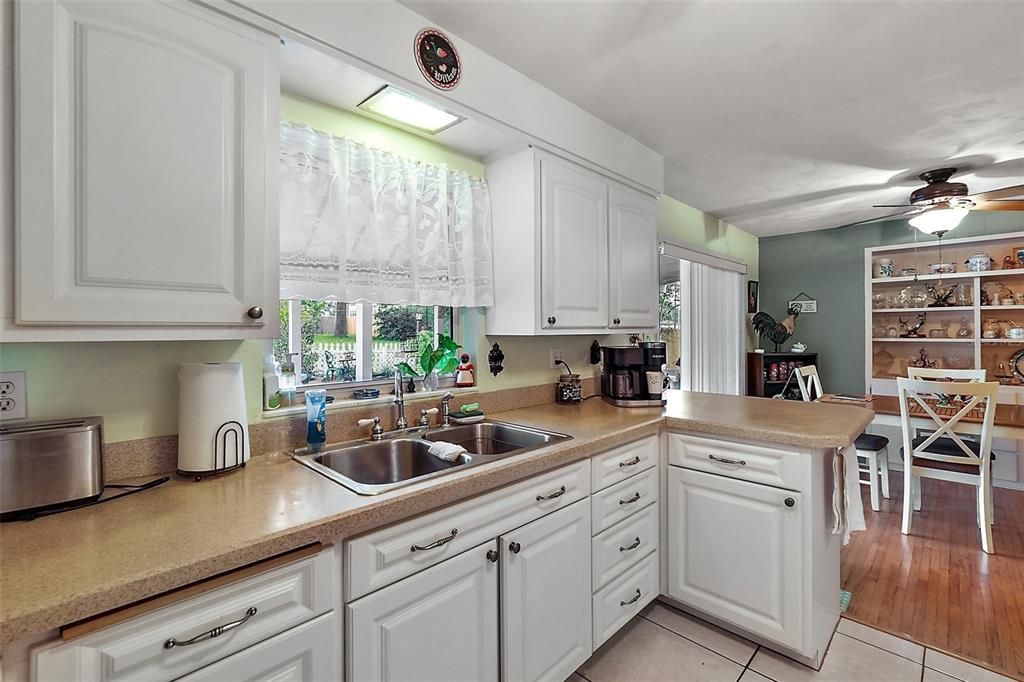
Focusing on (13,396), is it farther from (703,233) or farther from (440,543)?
(703,233)

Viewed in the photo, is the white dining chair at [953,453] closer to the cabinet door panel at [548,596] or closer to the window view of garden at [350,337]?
the cabinet door panel at [548,596]

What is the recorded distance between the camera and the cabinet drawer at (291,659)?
2.93ft

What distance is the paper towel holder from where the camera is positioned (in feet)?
4.18

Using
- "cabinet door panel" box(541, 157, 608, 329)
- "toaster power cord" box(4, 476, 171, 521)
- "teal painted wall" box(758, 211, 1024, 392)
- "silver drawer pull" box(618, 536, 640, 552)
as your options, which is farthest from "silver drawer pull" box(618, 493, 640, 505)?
"teal painted wall" box(758, 211, 1024, 392)

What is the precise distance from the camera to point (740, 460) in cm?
187

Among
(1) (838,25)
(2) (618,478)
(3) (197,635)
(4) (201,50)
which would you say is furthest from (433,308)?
(1) (838,25)

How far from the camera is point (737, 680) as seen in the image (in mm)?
1742

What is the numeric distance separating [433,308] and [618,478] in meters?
1.08

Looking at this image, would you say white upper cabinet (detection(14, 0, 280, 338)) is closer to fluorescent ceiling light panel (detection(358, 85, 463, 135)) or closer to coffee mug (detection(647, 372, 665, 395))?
fluorescent ceiling light panel (detection(358, 85, 463, 135))

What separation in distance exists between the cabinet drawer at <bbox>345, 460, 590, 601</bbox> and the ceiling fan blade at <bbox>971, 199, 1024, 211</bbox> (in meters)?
3.10

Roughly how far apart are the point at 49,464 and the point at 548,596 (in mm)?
1361

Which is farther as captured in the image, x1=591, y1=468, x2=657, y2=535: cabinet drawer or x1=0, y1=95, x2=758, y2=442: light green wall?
x1=591, y1=468, x2=657, y2=535: cabinet drawer

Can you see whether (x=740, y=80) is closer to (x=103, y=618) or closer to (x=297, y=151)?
(x=297, y=151)

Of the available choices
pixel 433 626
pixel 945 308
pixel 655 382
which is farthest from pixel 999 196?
pixel 433 626
